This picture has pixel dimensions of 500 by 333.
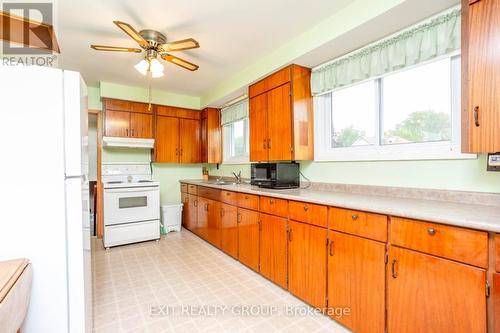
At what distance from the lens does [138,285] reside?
92.9 inches

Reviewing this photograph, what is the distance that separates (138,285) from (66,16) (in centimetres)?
257

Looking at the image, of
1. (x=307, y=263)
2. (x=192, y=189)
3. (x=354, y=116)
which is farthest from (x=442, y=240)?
(x=192, y=189)

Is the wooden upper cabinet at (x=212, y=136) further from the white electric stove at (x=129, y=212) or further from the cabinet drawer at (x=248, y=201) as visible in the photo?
the cabinet drawer at (x=248, y=201)

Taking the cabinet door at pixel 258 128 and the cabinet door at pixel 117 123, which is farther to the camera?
the cabinet door at pixel 117 123

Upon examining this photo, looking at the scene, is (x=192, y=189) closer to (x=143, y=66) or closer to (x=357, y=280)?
(x=143, y=66)

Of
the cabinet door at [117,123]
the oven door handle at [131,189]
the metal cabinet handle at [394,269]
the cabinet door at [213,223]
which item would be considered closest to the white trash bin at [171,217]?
the oven door handle at [131,189]

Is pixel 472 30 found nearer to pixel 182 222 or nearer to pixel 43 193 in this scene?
pixel 43 193

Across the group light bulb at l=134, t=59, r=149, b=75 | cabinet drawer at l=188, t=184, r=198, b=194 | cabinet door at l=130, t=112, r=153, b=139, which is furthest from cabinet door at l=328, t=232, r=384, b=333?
cabinet door at l=130, t=112, r=153, b=139

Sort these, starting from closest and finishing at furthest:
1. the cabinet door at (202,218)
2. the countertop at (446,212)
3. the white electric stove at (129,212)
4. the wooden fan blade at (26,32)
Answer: the countertop at (446,212)
the wooden fan blade at (26,32)
the white electric stove at (129,212)
the cabinet door at (202,218)

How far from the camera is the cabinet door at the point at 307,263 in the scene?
181 centimetres

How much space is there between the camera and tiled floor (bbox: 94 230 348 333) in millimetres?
1768

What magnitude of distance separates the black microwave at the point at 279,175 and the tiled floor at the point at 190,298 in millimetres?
1004

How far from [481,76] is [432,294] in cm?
117

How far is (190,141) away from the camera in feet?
14.9
